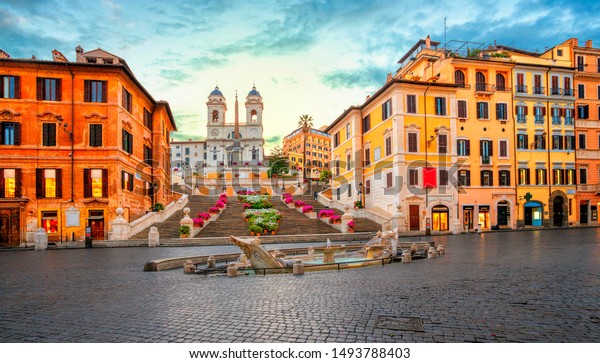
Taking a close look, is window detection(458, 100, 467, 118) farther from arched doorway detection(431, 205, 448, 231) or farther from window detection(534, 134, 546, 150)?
arched doorway detection(431, 205, 448, 231)

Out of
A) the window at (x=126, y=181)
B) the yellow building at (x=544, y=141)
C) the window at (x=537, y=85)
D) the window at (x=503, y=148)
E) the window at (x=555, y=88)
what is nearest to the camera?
the window at (x=126, y=181)

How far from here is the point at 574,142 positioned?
45062 mm

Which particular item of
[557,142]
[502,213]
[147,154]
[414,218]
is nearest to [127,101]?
[147,154]

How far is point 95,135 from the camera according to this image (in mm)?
32281

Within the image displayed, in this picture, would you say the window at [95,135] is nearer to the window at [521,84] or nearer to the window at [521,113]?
the window at [521,113]

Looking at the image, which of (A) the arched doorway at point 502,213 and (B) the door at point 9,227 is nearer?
(B) the door at point 9,227

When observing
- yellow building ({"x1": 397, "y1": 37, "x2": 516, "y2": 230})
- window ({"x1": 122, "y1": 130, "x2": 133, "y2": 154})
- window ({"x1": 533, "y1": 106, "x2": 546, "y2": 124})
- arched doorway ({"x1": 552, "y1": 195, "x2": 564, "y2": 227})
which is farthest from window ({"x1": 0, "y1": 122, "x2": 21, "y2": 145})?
arched doorway ({"x1": 552, "y1": 195, "x2": 564, "y2": 227})

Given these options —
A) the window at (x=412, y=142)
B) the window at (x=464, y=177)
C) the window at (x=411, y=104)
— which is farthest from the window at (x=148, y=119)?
the window at (x=464, y=177)

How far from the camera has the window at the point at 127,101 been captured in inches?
1337

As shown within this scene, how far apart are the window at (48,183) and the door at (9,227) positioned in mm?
2056

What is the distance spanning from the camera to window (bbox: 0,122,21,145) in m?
31.0

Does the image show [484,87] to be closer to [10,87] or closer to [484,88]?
[484,88]

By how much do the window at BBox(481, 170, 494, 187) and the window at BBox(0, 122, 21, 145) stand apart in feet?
131

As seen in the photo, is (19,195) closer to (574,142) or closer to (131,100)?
(131,100)
